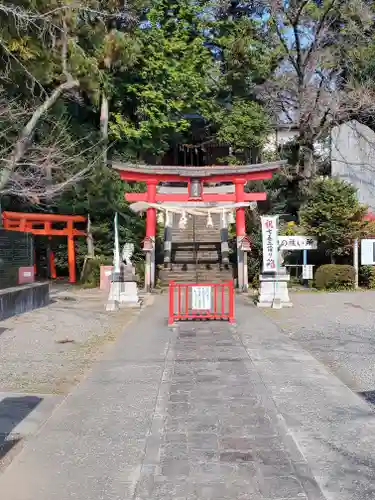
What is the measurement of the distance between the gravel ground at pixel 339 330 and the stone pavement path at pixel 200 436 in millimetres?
420

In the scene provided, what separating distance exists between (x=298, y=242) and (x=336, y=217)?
169 cm

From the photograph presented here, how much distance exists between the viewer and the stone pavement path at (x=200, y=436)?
12.0 feet

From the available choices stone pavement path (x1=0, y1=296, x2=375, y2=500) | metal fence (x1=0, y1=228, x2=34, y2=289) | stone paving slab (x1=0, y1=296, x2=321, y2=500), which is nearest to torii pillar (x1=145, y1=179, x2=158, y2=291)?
metal fence (x1=0, y1=228, x2=34, y2=289)

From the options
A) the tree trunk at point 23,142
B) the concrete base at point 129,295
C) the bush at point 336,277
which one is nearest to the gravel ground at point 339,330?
the bush at point 336,277

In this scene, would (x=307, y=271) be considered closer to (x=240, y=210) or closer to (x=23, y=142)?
(x=240, y=210)

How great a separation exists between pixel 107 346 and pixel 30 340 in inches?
65.9

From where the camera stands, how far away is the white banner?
15453mm

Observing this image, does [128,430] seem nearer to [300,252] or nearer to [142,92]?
[300,252]

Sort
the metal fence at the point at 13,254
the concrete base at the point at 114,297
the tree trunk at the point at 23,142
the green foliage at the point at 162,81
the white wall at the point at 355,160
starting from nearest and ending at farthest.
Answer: the metal fence at the point at 13,254 → the tree trunk at the point at 23,142 → the concrete base at the point at 114,297 → the green foliage at the point at 162,81 → the white wall at the point at 355,160

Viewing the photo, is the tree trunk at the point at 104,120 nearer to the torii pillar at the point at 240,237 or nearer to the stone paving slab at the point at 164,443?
the torii pillar at the point at 240,237

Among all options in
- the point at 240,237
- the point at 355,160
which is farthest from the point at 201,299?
the point at 355,160

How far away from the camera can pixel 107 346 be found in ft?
30.2

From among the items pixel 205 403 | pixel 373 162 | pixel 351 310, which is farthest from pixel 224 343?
pixel 373 162

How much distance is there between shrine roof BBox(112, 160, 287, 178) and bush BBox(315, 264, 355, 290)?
4941 mm
